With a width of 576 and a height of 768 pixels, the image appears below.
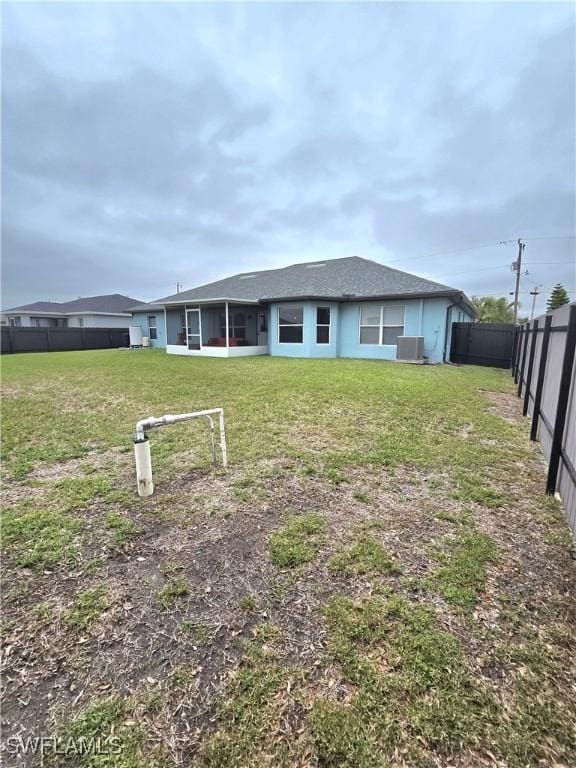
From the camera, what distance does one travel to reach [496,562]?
233 centimetres

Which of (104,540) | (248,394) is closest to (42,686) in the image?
(104,540)

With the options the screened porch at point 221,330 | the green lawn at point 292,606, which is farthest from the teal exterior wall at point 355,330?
the green lawn at point 292,606

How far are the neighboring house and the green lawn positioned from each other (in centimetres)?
3206

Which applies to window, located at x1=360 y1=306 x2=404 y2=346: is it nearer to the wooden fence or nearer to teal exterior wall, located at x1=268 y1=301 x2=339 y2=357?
teal exterior wall, located at x1=268 y1=301 x2=339 y2=357

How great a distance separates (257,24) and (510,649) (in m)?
12.9

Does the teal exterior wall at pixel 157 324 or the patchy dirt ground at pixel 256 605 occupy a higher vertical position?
the teal exterior wall at pixel 157 324

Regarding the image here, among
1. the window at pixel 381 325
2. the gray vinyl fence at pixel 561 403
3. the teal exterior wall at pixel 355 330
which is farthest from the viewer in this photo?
the window at pixel 381 325

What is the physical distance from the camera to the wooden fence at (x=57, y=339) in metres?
21.4

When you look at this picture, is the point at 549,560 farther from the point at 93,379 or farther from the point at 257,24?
the point at 257,24

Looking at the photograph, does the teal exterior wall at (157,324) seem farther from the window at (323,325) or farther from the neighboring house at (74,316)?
the window at (323,325)

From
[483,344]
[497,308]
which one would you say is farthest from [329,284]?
[497,308]

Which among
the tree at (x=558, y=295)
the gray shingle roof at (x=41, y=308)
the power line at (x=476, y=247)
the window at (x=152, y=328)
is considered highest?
the power line at (x=476, y=247)

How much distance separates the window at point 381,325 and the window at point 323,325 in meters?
1.48

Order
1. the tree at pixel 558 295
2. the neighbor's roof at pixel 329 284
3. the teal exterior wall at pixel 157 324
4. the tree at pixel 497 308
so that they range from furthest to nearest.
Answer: the tree at pixel 558 295 → the tree at pixel 497 308 → the teal exterior wall at pixel 157 324 → the neighbor's roof at pixel 329 284
